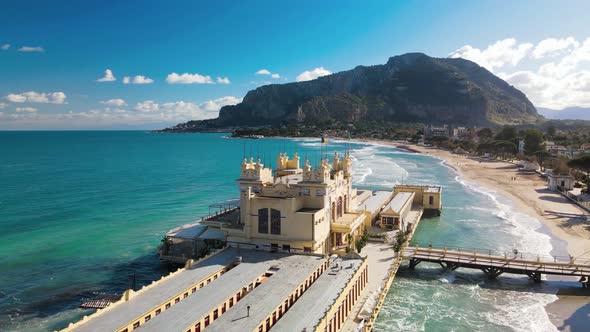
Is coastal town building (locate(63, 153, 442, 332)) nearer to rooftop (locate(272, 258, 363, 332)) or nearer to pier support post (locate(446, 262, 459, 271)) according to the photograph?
rooftop (locate(272, 258, 363, 332))

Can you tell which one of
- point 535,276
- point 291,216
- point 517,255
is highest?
point 291,216

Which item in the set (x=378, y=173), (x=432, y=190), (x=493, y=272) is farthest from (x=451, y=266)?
(x=378, y=173)

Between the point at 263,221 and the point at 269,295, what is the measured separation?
1183cm

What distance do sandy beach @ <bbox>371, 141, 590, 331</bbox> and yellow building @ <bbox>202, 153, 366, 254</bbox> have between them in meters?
19.4

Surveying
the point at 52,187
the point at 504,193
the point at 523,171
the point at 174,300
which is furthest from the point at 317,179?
the point at 523,171

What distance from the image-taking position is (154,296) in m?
29.2

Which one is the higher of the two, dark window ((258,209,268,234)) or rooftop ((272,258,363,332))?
dark window ((258,209,268,234))

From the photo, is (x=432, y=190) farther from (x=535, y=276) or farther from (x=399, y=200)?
(x=535, y=276)

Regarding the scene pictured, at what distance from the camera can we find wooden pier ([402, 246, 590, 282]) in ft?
136

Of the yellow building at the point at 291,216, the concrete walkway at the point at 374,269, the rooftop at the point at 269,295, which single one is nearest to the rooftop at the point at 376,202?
the concrete walkway at the point at 374,269

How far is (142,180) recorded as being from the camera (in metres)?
112

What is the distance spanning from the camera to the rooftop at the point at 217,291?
2523 cm

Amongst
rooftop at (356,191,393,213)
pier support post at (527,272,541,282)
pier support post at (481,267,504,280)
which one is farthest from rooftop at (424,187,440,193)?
pier support post at (527,272,541,282)

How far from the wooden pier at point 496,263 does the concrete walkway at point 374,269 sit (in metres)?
2.15
